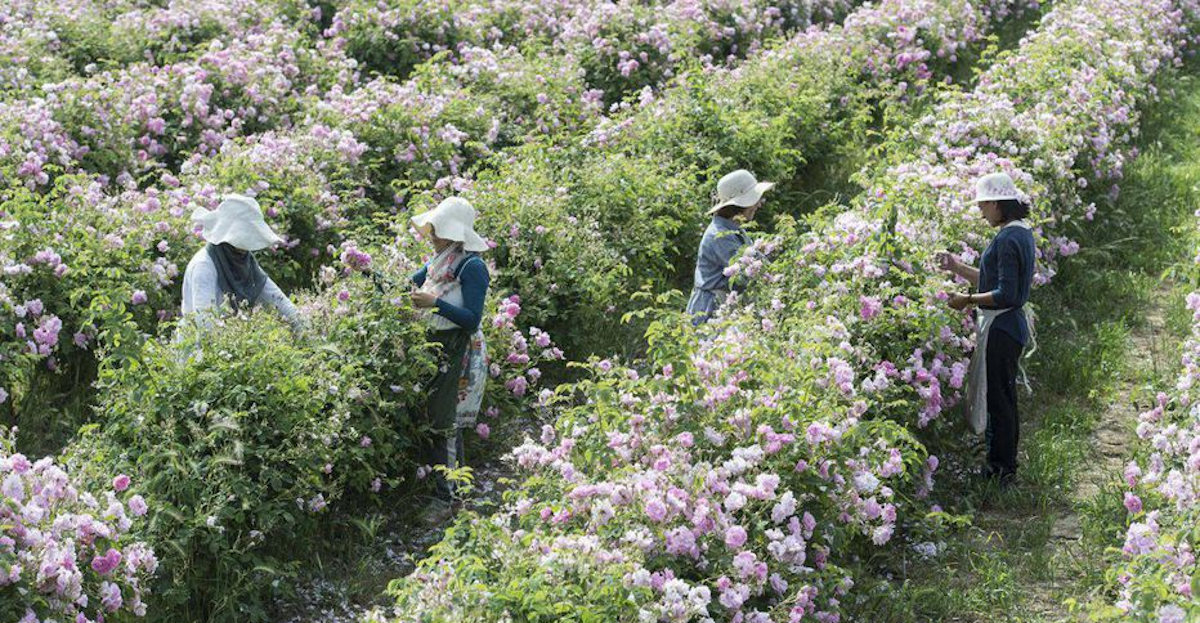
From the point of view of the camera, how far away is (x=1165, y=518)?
200 inches

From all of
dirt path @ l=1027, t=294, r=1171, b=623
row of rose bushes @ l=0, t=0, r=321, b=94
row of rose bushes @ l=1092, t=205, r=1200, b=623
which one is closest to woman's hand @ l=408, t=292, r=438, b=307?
dirt path @ l=1027, t=294, r=1171, b=623

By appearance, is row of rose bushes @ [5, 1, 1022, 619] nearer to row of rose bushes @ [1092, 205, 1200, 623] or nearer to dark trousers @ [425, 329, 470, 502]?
dark trousers @ [425, 329, 470, 502]

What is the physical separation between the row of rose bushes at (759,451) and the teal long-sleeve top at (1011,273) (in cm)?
22

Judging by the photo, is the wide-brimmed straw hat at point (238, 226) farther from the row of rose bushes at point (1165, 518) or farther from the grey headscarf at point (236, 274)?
the row of rose bushes at point (1165, 518)

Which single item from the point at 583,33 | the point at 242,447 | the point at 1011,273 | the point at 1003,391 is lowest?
the point at 583,33

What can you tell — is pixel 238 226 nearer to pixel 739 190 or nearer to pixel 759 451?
pixel 739 190

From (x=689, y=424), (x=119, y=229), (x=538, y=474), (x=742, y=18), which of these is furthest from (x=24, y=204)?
(x=742, y=18)

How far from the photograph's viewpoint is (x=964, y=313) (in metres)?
6.50

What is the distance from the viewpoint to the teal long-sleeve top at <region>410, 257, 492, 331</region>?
20.1 feet

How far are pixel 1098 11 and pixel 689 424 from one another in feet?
27.5

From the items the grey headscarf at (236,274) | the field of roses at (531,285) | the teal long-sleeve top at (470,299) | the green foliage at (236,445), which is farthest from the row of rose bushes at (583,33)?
the green foliage at (236,445)

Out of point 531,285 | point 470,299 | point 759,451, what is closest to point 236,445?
point 470,299

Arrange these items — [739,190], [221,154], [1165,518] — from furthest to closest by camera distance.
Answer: [221,154] < [739,190] < [1165,518]

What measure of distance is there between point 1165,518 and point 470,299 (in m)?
2.95
